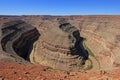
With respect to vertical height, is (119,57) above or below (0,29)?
below

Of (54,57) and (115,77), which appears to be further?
(54,57)

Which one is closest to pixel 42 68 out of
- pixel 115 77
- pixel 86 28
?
pixel 115 77

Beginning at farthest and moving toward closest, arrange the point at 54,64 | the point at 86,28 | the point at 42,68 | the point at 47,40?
the point at 86,28, the point at 47,40, the point at 54,64, the point at 42,68

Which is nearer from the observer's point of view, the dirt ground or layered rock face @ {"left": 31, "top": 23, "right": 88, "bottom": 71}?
the dirt ground

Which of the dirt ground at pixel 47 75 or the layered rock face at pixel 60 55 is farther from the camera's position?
the layered rock face at pixel 60 55

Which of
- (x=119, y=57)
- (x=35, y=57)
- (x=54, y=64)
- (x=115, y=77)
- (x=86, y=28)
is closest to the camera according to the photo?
(x=115, y=77)

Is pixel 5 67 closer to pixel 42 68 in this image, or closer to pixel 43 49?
pixel 42 68

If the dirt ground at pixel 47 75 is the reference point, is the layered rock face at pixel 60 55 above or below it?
below

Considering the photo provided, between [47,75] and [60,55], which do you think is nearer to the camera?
[47,75]

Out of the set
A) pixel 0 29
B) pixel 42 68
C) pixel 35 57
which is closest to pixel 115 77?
pixel 42 68

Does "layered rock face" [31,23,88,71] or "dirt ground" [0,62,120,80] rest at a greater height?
"dirt ground" [0,62,120,80]

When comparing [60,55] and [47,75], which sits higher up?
[47,75]
